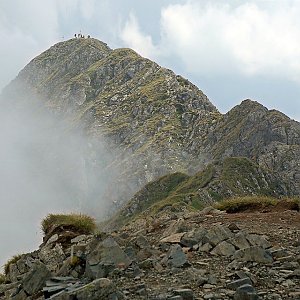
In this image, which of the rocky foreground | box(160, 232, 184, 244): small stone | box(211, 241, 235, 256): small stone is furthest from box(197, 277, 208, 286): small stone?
box(160, 232, 184, 244): small stone

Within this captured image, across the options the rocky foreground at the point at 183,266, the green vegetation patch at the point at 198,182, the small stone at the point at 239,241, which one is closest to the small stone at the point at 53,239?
the rocky foreground at the point at 183,266

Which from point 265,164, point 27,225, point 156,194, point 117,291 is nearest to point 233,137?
point 265,164

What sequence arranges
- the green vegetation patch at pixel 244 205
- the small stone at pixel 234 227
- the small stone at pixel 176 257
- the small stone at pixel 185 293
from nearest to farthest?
the small stone at pixel 185 293 < the small stone at pixel 176 257 < the small stone at pixel 234 227 < the green vegetation patch at pixel 244 205

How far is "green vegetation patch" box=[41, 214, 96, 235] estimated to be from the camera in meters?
21.3

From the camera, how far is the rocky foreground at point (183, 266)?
1049 centimetres

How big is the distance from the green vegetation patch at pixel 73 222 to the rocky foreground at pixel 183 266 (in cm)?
386

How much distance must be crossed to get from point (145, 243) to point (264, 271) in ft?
14.4

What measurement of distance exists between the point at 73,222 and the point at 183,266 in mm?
10197

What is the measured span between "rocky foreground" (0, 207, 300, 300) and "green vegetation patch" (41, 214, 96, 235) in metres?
3.86

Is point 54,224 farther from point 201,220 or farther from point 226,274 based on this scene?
point 226,274

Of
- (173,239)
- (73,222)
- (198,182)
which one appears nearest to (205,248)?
(173,239)

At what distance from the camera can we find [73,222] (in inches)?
854

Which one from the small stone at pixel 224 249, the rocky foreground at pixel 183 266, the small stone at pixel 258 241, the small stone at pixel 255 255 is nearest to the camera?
the rocky foreground at pixel 183 266

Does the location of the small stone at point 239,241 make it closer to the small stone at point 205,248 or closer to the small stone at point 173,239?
the small stone at point 205,248
